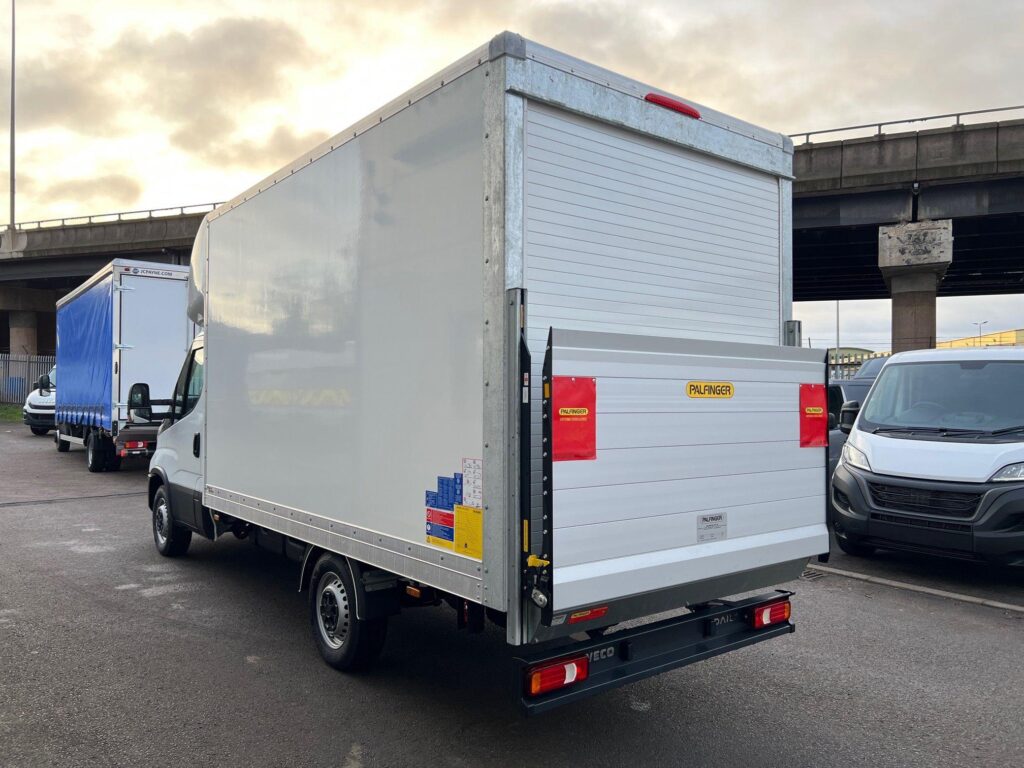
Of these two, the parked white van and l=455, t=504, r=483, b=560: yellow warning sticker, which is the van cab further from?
l=455, t=504, r=483, b=560: yellow warning sticker

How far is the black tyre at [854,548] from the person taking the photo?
7773mm

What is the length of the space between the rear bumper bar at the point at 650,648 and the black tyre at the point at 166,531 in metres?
5.31

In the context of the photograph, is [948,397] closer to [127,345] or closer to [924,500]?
[924,500]

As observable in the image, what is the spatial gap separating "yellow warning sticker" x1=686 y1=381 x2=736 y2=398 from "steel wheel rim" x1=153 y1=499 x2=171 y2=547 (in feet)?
19.0

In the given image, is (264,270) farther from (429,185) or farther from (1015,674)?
(1015,674)

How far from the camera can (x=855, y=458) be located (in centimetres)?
755

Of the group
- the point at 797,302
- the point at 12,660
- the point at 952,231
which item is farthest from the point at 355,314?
the point at 797,302

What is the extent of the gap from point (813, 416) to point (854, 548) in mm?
4226

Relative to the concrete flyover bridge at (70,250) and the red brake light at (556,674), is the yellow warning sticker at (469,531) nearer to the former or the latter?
the red brake light at (556,674)

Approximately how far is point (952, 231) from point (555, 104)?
78.1 ft

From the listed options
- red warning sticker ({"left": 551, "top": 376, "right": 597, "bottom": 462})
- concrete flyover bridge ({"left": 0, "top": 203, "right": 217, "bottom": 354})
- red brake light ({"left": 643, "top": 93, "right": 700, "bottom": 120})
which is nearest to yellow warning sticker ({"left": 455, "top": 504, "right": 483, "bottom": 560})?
red warning sticker ({"left": 551, "top": 376, "right": 597, "bottom": 462})

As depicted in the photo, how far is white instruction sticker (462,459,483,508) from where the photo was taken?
3.39 metres

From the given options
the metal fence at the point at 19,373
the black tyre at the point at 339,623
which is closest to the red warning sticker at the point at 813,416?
the black tyre at the point at 339,623

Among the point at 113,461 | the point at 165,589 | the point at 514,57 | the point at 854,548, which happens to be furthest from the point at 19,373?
the point at 514,57
